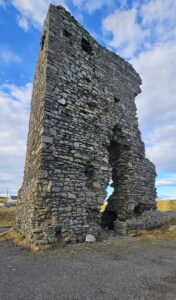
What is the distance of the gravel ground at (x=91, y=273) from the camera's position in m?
4.28

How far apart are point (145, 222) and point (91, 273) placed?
23.0 ft

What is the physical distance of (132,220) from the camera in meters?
11.2

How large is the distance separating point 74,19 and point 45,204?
8090 millimetres

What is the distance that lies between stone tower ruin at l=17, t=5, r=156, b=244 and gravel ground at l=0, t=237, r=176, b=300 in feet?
4.22

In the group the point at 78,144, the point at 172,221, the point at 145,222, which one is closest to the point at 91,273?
the point at 78,144

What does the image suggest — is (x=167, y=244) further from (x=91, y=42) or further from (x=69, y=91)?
(x=91, y=42)

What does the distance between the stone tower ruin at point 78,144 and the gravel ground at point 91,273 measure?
50.6 inches

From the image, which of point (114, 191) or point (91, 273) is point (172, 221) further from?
point (91, 273)

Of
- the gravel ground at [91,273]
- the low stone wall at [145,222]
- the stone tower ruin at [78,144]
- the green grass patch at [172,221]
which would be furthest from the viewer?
the green grass patch at [172,221]

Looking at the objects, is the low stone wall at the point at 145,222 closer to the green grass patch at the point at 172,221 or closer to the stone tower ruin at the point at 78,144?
the green grass patch at the point at 172,221

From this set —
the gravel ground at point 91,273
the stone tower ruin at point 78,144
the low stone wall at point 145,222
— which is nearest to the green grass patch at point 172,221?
the low stone wall at point 145,222

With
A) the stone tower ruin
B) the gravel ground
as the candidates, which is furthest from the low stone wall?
the gravel ground

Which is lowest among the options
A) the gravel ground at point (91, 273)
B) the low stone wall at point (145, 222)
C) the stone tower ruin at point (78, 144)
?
the gravel ground at point (91, 273)

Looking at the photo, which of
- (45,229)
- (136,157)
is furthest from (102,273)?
(136,157)
